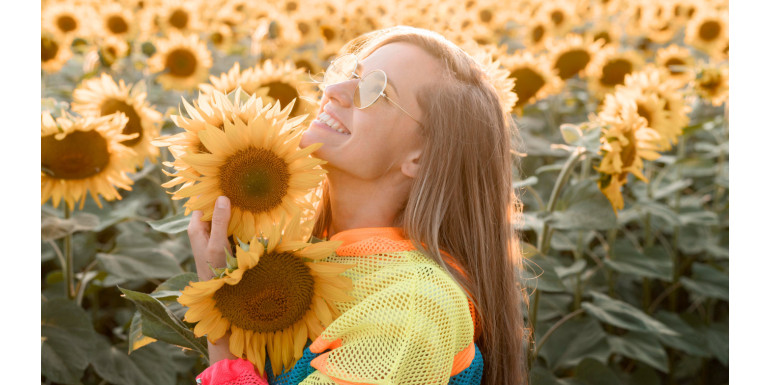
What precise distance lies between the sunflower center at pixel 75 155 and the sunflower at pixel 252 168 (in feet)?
2.35

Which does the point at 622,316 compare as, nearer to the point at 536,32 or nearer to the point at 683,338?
the point at 683,338

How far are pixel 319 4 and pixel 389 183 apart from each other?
12.4 feet

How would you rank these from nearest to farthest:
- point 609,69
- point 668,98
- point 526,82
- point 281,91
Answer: point 281,91, point 668,98, point 526,82, point 609,69

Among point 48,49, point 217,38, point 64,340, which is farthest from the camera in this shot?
point 217,38

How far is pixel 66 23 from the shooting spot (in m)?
4.25

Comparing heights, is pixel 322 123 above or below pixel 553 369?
above

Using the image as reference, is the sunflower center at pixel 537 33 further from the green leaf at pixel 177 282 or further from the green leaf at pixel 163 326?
the green leaf at pixel 163 326

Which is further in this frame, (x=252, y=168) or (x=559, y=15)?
(x=559, y=15)

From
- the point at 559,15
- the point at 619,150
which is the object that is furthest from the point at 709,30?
the point at 619,150

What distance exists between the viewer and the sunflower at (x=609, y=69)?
12.7 ft

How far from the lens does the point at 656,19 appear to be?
16.8 ft

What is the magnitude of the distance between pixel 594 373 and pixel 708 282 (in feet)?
3.23
